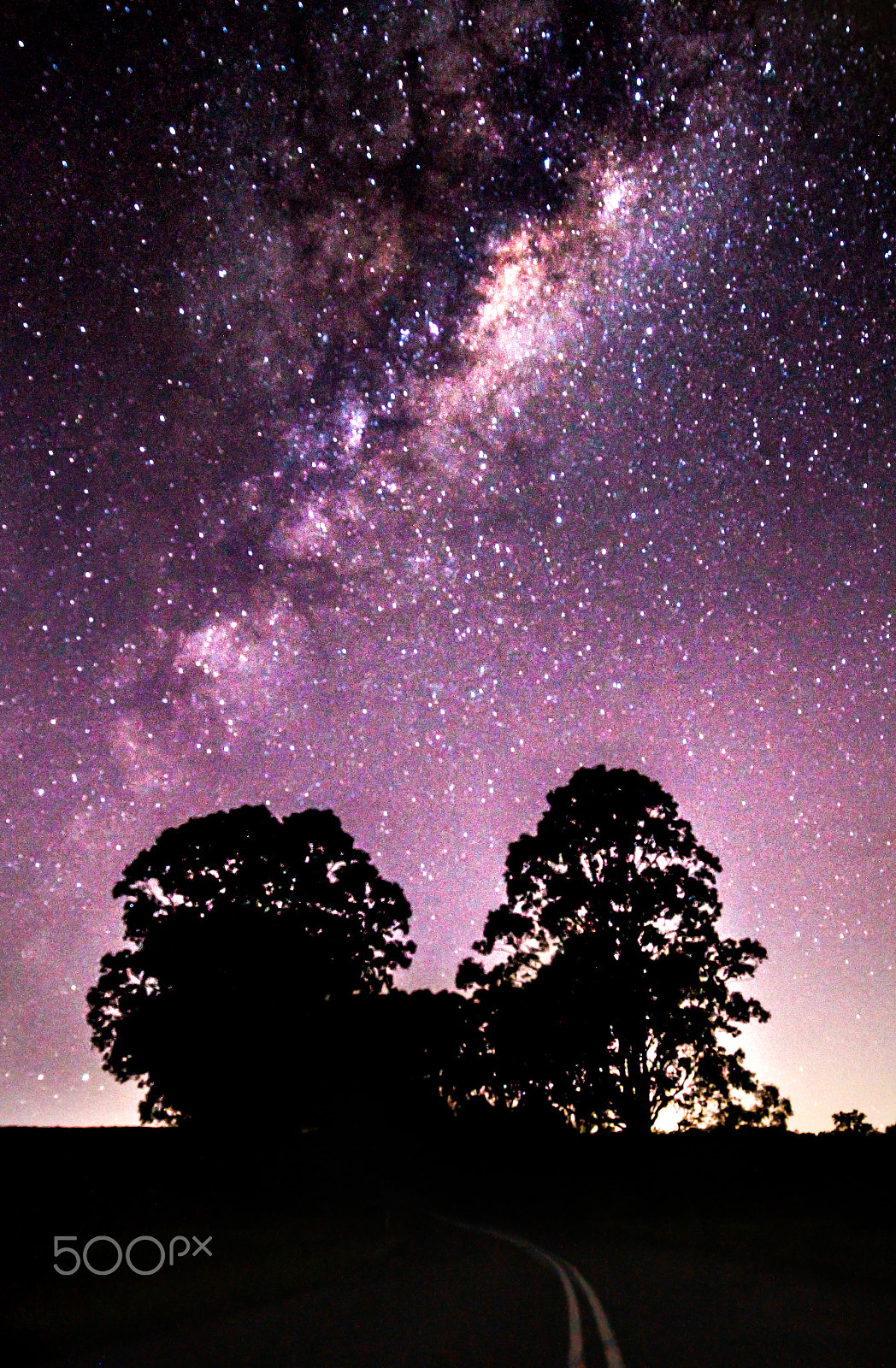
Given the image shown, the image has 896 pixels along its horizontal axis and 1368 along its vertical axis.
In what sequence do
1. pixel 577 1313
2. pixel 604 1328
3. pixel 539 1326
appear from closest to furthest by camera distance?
pixel 604 1328 < pixel 539 1326 < pixel 577 1313

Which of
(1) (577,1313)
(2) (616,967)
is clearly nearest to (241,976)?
(2) (616,967)

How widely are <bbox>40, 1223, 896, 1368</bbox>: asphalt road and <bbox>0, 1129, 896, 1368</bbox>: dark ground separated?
5 cm

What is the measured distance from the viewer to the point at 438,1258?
60.6 ft

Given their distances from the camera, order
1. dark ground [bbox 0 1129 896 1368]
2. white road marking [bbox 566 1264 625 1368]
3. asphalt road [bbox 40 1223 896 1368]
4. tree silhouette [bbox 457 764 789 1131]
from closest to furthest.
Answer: white road marking [bbox 566 1264 625 1368] < asphalt road [bbox 40 1223 896 1368] < dark ground [bbox 0 1129 896 1368] < tree silhouette [bbox 457 764 789 1131]

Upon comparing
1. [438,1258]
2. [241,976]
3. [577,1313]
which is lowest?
[438,1258]

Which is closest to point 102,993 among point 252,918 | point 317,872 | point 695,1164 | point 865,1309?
point 252,918

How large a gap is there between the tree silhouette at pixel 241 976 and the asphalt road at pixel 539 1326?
1618cm

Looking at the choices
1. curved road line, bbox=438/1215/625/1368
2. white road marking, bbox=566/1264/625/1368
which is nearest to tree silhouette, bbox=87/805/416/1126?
curved road line, bbox=438/1215/625/1368

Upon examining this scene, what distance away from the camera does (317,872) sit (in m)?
33.7

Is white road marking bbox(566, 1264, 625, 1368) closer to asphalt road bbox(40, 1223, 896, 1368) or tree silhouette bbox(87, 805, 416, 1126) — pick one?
asphalt road bbox(40, 1223, 896, 1368)

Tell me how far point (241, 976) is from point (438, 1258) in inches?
531

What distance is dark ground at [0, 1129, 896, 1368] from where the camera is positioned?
8.36 metres

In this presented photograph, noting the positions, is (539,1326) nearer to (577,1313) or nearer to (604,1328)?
(604,1328)

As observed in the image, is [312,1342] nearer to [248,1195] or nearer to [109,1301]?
[109,1301]
